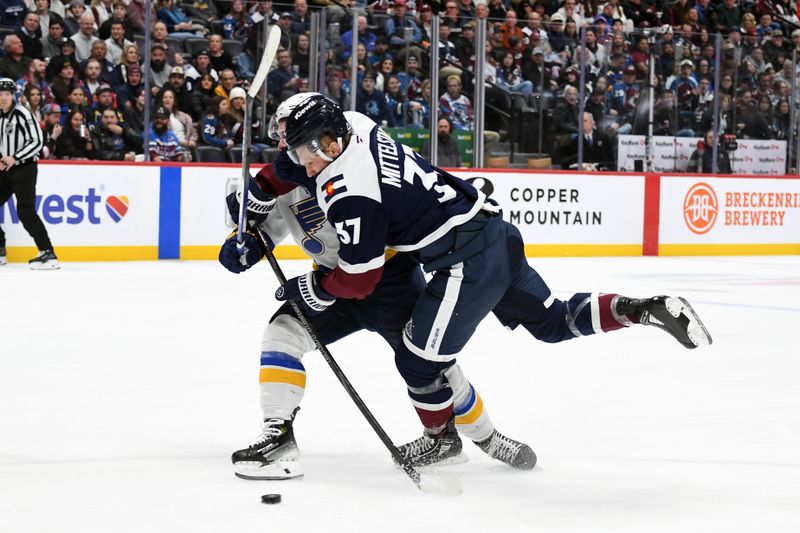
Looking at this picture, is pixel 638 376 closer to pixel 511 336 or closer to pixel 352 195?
pixel 511 336

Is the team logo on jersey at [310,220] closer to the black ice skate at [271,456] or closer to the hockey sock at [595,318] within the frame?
the black ice skate at [271,456]

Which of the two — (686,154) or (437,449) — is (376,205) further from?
(686,154)

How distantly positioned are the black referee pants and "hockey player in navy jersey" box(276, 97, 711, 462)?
641cm

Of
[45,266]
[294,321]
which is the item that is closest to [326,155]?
[294,321]

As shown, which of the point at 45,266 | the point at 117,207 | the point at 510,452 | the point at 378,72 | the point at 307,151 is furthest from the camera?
the point at 378,72

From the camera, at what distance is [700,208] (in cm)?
1236

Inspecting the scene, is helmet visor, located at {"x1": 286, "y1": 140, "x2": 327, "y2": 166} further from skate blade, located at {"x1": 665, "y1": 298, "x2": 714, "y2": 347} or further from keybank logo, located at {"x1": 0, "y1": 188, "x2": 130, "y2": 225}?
keybank logo, located at {"x1": 0, "y1": 188, "x2": 130, "y2": 225}

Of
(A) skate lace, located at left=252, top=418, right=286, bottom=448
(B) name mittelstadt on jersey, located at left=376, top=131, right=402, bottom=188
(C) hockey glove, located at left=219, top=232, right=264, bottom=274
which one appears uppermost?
(B) name mittelstadt on jersey, located at left=376, top=131, right=402, bottom=188

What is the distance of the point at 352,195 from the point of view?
2893 millimetres

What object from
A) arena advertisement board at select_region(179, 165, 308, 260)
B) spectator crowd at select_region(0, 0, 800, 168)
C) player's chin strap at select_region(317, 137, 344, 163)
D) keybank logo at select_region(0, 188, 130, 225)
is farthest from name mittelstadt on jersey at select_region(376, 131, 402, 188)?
arena advertisement board at select_region(179, 165, 308, 260)

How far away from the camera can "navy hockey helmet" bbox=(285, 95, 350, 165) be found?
2.94m

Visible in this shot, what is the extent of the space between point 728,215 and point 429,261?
997cm

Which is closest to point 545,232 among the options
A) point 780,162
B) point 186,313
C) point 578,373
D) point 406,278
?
point 780,162

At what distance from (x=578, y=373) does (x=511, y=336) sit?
1131 mm
